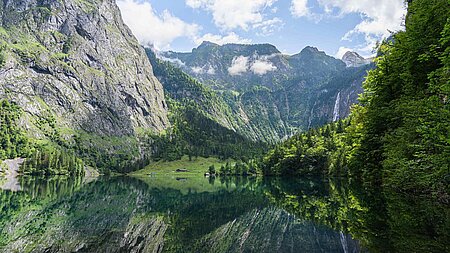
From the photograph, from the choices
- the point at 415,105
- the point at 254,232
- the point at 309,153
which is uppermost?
the point at 415,105

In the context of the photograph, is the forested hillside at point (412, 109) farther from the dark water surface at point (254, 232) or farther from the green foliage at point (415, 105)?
the dark water surface at point (254, 232)

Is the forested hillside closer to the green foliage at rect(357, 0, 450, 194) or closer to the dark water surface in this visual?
the green foliage at rect(357, 0, 450, 194)

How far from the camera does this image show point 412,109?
24750mm

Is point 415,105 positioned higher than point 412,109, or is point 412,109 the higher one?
point 415,105

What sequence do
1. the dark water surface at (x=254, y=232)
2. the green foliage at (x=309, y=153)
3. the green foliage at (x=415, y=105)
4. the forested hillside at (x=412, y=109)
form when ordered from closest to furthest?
the dark water surface at (x=254, y=232), the green foliage at (x=415, y=105), the forested hillside at (x=412, y=109), the green foliage at (x=309, y=153)

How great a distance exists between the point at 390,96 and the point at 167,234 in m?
29.1

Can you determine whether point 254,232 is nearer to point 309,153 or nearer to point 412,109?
point 412,109

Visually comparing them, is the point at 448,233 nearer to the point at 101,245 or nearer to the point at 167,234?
the point at 167,234

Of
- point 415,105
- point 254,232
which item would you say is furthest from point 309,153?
point 254,232

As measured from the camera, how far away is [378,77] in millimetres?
40656

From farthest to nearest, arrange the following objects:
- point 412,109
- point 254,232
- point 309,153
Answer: point 309,153 < point 254,232 < point 412,109

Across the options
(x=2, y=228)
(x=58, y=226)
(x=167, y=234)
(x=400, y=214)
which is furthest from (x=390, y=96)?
(x=2, y=228)

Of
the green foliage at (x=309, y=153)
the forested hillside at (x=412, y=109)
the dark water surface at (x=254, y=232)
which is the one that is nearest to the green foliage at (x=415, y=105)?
the forested hillside at (x=412, y=109)

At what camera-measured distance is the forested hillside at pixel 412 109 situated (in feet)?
65.7
